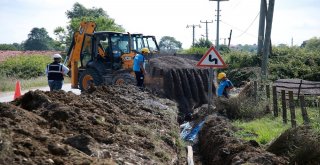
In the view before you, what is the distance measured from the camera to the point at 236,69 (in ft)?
92.1

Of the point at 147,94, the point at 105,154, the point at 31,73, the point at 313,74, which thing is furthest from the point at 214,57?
the point at 31,73

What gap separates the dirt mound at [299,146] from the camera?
6961 millimetres

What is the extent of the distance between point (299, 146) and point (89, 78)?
39.1 ft

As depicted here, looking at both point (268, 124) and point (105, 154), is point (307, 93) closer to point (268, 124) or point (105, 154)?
point (268, 124)

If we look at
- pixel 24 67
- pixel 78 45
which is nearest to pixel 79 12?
pixel 24 67

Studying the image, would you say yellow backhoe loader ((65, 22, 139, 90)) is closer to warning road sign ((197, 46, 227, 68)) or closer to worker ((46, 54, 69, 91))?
worker ((46, 54, 69, 91))

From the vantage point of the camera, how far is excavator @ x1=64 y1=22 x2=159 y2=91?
664 inches

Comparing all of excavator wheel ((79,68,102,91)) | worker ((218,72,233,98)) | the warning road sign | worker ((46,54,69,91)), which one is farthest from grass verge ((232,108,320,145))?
excavator wheel ((79,68,102,91))

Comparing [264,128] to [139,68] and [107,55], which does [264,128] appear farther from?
[107,55]

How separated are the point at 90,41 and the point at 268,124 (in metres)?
9.45

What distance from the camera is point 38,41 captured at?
336ft

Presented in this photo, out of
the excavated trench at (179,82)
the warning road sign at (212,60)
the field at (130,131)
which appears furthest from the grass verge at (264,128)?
the excavated trench at (179,82)

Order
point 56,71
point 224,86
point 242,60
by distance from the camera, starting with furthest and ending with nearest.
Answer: point 242,60
point 224,86
point 56,71

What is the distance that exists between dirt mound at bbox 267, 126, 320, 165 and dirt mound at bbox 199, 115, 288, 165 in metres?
0.24
